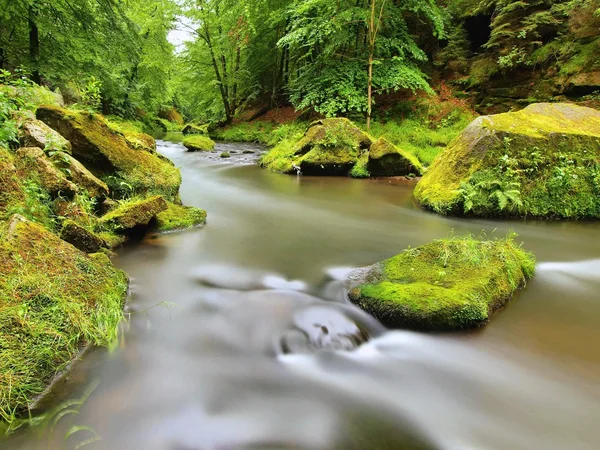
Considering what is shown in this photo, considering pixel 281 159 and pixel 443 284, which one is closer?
pixel 443 284

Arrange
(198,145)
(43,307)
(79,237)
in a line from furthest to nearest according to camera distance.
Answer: (198,145) → (79,237) → (43,307)

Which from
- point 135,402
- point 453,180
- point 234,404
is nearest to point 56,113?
point 135,402

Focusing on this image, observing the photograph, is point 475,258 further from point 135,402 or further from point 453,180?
point 453,180

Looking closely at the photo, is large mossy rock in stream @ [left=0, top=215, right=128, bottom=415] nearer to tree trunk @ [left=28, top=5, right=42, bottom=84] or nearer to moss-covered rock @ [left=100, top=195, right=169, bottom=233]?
moss-covered rock @ [left=100, top=195, right=169, bottom=233]

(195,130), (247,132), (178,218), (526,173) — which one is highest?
(195,130)

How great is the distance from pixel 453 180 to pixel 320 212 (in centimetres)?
264

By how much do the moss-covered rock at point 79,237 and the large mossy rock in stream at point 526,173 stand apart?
5604 mm

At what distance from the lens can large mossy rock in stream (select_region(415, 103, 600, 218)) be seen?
637cm

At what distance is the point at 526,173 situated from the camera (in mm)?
6484

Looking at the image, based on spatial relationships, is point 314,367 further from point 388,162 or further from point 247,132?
point 247,132

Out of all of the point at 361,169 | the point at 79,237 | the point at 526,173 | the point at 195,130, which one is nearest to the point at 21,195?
the point at 79,237

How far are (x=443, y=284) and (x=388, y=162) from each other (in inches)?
282

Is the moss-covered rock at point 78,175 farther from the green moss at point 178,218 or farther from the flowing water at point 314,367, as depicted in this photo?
the flowing water at point 314,367

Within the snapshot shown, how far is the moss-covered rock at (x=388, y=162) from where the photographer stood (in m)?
10.0
